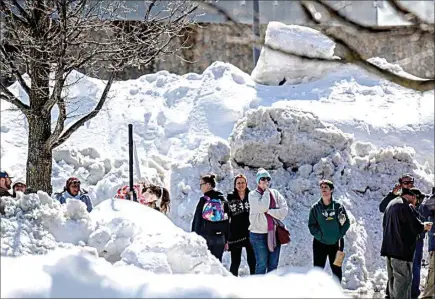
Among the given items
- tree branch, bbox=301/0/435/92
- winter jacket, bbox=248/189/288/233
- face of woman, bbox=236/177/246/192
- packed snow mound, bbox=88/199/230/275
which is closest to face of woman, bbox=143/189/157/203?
face of woman, bbox=236/177/246/192

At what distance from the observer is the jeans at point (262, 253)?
356 inches

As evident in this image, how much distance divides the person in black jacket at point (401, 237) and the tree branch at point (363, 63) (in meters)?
3.35

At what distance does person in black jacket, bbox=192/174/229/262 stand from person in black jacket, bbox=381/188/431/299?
1736 millimetres

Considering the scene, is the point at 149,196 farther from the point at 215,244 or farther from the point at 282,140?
the point at 282,140

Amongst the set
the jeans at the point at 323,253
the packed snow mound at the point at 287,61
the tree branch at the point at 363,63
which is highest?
the packed snow mound at the point at 287,61

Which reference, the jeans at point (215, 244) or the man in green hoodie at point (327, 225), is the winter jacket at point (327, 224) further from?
the jeans at point (215, 244)

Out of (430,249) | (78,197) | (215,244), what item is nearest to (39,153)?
(78,197)

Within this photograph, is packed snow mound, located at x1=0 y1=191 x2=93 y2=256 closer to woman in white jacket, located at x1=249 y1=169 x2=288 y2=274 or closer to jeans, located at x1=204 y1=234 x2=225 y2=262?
jeans, located at x1=204 y1=234 x2=225 y2=262

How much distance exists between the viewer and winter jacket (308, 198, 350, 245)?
29.3 feet

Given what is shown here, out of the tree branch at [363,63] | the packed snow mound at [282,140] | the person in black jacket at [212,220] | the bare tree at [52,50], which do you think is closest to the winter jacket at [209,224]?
the person in black jacket at [212,220]

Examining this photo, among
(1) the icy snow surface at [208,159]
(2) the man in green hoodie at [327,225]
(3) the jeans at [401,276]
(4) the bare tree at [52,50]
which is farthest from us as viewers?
(2) the man in green hoodie at [327,225]

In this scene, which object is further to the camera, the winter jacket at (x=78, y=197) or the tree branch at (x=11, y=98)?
the winter jacket at (x=78, y=197)

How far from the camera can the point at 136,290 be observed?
4723 millimetres

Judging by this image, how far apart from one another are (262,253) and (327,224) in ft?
2.63
